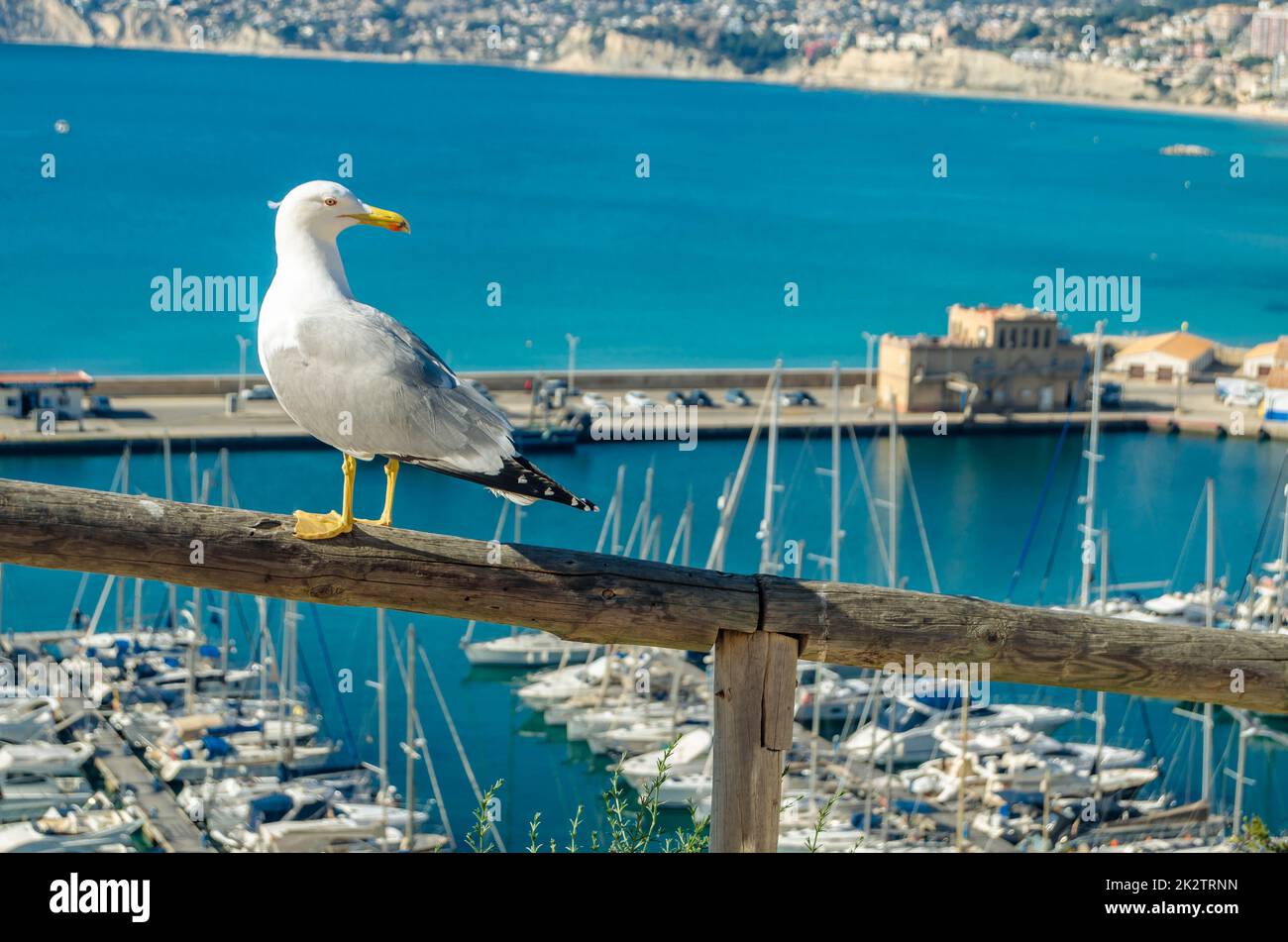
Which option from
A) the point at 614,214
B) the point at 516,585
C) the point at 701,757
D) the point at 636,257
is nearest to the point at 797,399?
the point at 701,757

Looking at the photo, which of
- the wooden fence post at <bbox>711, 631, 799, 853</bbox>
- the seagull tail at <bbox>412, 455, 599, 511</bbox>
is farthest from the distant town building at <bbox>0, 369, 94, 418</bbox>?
the wooden fence post at <bbox>711, 631, 799, 853</bbox>

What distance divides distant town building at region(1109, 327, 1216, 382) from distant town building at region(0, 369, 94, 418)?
24.5 m

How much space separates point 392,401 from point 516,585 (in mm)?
473

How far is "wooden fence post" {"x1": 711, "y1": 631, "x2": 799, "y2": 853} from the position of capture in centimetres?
254

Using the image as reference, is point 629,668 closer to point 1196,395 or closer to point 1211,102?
point 1196,395

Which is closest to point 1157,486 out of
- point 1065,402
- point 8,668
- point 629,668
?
point 1065,402

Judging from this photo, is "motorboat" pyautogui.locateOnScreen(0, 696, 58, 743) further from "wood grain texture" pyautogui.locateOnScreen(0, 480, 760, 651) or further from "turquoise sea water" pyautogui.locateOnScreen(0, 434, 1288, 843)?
"wood grain texture" pyautogui.locateOnScreen(0, 480, 760, 651)

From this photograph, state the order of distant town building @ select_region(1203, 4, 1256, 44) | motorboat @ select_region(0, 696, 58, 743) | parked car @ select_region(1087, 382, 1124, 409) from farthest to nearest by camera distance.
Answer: distant town building @ select_region(1203, 4, 1256, 44) < parked car @ select_region(1087, 382, 1124, 409) < motorboat @ select_region(0, 696, 58, 743)

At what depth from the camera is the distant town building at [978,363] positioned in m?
37.7

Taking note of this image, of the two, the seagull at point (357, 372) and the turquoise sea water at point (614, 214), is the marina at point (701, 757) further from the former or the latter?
the turquoise sea water at point (614, 214)

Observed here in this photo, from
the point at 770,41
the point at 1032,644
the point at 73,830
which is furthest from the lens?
the point at 770,41

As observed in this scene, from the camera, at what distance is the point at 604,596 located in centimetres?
247

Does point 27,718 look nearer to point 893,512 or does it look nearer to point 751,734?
point 893,512

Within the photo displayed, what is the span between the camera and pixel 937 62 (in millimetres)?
149875
